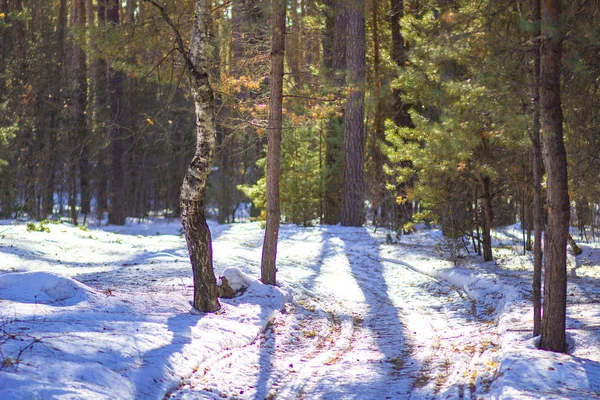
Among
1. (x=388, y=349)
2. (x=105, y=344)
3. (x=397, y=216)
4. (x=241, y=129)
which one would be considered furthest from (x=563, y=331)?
(x=397, y=216)

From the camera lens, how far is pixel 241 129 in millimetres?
10391

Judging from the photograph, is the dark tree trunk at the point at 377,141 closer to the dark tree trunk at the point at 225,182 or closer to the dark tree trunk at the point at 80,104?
the dark tree trunk at the point at 225,182

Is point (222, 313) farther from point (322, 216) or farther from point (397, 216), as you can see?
point (322, 216)

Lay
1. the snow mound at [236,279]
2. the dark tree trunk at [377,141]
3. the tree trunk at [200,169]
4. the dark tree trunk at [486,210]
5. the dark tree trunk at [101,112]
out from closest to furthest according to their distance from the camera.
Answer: the tree trunk at [200,169] < the snow mound at [236,279] < the dark tree trunk at [486,210] < the dark tree trunk at [377,141] < the dark tree trunk at [101,112]

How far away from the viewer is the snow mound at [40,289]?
7.80m

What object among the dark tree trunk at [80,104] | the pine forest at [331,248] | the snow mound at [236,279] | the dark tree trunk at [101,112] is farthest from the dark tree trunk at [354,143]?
the snow mound at [236,279]

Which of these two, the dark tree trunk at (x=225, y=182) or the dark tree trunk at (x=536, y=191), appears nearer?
the dark tree trunk at (x=536, y=191)

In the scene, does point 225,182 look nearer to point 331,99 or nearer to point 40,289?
point 331,99

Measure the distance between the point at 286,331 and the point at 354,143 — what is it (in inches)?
465

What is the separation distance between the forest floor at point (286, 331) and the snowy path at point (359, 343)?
0.09ft

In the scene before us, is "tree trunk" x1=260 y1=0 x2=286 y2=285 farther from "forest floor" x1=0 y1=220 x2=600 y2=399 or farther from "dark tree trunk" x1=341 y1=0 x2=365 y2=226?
"dark tree trunk" x1=341 y1=0 x2=365 y2=226

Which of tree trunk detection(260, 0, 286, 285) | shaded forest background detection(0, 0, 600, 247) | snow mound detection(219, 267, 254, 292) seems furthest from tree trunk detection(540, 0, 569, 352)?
snow mound detection(219, 267, 254, 292)

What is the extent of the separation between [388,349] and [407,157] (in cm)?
653

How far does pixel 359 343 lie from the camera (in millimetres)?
8219
